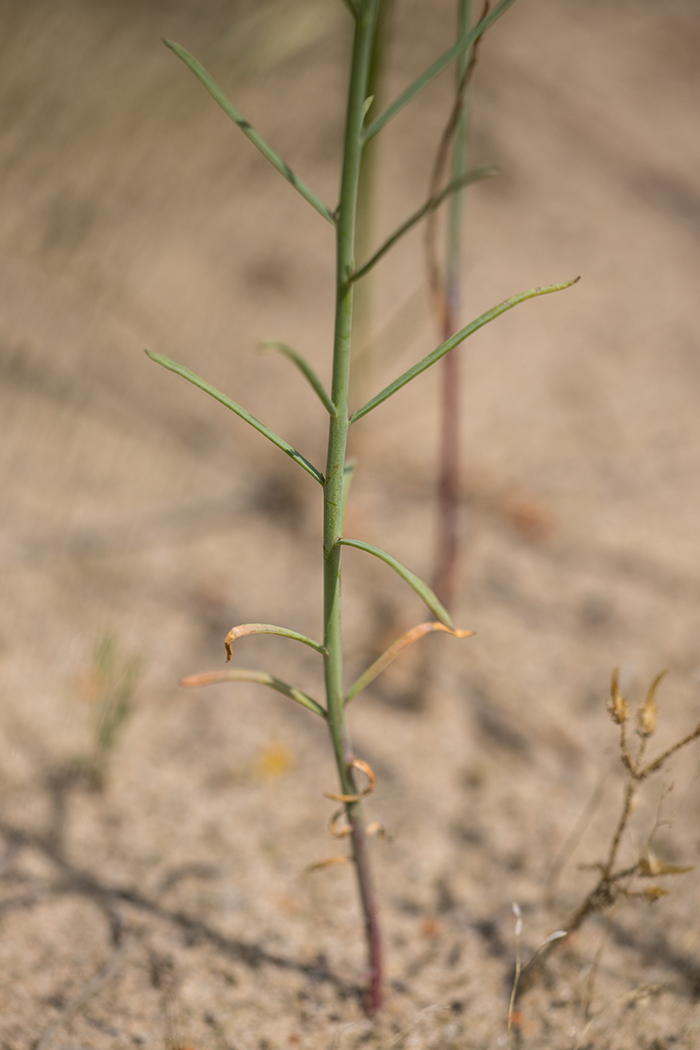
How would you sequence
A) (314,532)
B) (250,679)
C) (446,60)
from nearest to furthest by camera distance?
(446,60) → (250,679) → (314,532)

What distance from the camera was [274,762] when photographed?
967mm

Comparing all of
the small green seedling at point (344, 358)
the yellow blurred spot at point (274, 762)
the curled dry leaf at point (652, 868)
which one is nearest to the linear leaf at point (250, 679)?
the small green seedling at point (344, 358)

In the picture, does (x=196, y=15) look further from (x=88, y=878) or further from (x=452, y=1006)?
(x=452, y=1006)

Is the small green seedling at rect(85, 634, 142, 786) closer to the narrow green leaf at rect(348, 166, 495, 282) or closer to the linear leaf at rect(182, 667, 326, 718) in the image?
the linear leaf at rect(182, 667, 326, 718)

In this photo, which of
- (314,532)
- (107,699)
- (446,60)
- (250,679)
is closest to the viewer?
(446,60)

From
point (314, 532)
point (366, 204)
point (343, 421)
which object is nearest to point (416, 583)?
point (343, 421)

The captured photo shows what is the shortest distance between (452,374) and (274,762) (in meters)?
0.56

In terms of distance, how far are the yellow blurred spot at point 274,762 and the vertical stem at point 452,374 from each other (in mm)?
328

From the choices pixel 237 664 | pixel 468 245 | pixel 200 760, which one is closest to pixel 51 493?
pixel 237 664

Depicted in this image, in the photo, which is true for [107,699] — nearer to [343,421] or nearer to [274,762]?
[274,762]

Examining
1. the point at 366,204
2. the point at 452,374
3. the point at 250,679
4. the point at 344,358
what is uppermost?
the point at 366,204

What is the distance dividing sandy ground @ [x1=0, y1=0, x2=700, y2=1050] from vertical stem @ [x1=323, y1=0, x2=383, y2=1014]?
207 millimetres

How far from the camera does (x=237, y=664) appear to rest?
1.11 metres

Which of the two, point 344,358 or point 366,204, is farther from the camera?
point 366,204
